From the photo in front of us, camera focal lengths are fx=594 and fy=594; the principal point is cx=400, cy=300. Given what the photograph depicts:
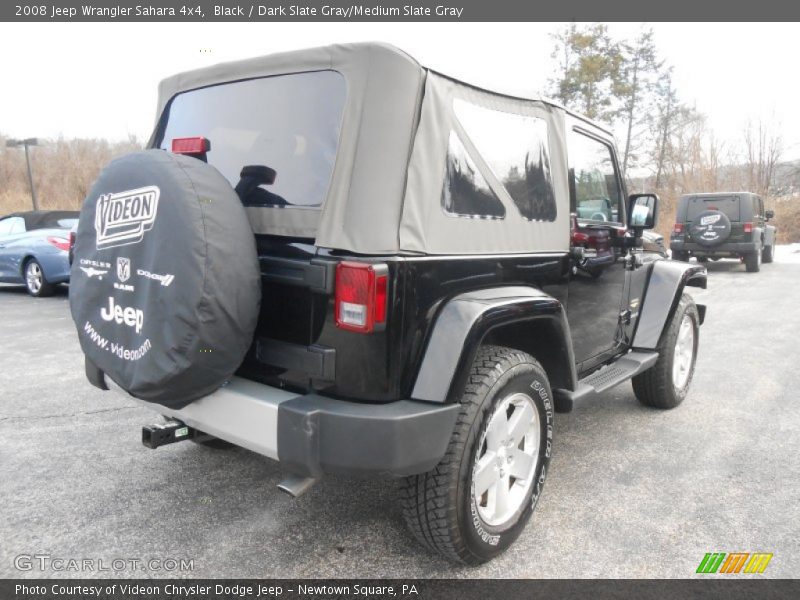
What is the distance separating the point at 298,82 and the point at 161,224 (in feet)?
2.72

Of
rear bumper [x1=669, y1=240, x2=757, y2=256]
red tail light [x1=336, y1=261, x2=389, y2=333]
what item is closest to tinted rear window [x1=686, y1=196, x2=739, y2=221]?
rear bumper [x1=669, y1=240, x2=757, y2=256]

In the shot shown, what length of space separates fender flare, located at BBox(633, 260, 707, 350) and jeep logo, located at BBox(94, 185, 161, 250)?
3242mm

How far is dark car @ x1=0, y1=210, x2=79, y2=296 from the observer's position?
31.4 ft

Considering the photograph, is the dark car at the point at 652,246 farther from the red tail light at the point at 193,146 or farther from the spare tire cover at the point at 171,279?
the spare tire cover at the point at 171,279

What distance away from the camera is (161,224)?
2.07 m

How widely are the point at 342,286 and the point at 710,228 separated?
1418cm

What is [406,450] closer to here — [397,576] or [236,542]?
[397,576]

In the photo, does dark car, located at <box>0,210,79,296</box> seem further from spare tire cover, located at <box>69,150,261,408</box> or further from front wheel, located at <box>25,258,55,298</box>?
spare tire cover, located at <box>69,150,261,408</box>

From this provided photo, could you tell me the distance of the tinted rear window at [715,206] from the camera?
565 inches

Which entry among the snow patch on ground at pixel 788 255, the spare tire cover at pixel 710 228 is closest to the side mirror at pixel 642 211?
the spare tire cover at pixel 710 228

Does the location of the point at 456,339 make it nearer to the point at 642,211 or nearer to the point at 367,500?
the point at 367,500

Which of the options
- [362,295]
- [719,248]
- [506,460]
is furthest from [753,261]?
[362,295]

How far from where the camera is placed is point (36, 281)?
9797 millimetres

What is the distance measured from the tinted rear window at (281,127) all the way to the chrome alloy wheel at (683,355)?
10.3 feet
